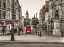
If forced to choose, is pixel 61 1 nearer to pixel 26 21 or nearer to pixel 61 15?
pixel 61 15

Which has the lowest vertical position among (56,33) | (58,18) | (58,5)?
(56,33)

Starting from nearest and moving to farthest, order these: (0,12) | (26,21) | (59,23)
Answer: (59,23)
(0,12)
(26,21)

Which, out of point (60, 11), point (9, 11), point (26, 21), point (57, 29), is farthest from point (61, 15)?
point (26, 21)

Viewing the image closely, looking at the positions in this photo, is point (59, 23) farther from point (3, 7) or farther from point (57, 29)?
point (3, 7)

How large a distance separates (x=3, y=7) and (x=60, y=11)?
75.9 feet

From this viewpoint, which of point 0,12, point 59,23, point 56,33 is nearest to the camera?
point 56,33

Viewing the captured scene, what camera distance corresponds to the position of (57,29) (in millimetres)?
46375

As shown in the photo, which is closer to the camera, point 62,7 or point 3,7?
point 62,7

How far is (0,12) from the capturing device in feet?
219

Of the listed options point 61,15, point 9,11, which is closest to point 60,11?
point 61,15

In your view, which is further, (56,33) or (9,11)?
(9,11)

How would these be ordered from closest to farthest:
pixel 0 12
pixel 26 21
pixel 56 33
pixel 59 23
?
pixel 56 33, pixel 59 23, pixel 0 12, pixel 26 21

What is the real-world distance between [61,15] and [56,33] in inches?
317

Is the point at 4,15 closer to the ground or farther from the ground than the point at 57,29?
farther from the ground
